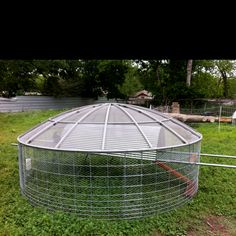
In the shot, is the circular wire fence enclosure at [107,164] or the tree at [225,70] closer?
the circular wire fence enclosure at [107,164]

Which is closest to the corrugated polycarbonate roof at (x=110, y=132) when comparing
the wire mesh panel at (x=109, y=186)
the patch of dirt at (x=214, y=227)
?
the wire mesh panel at (x=109, y=186)

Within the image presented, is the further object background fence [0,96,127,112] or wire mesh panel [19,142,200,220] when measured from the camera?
background fence [0,96,127,112]

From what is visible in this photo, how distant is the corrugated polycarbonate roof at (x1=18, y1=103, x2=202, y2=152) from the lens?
192 inches

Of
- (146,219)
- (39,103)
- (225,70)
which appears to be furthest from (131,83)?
(146,219)

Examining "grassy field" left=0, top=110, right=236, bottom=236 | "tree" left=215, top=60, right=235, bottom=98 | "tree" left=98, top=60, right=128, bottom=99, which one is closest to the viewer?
"grassy field" left=0, top=110, right=236, bottom=236

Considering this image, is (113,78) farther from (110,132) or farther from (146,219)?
(146,219)

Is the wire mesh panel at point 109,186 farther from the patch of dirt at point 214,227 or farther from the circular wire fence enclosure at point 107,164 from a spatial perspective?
the patch of dirt at point 214,227

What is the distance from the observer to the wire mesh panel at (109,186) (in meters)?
4.80

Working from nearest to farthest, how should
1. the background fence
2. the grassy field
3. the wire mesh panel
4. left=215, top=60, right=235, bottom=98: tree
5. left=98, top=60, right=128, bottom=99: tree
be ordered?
1. the grassy field
2. the wire mesh panel
3. the background fence
4. left=98, top=60, right=128, bottom=99: tree
5. left=215, top=60, right=235, bottom=98: tree

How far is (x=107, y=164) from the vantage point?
546 centimetres

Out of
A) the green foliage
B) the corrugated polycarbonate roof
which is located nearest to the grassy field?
the corrugated polycarbonate roof

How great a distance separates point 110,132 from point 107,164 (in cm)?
71

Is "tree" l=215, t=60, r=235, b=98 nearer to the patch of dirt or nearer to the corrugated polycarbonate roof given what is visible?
the corrugated polycarbonate roof
